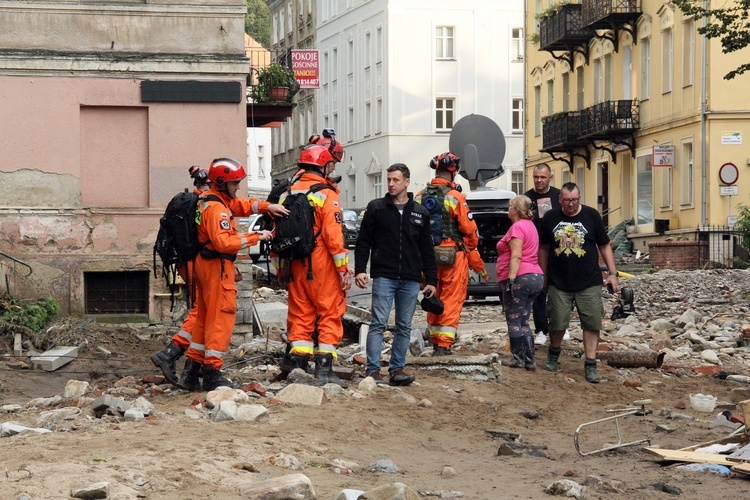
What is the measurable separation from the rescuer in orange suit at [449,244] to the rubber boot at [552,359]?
0.93 m

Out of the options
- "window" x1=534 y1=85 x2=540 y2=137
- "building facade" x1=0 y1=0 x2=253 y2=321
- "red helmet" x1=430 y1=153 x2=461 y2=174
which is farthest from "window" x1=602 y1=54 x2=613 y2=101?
"red helmet" x1=430 y1=153 x2=461 y2=174

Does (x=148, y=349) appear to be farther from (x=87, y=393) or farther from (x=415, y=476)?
(x=415, y=476)

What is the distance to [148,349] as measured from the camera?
1616 centimetres

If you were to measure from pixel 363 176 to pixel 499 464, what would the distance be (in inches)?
2278

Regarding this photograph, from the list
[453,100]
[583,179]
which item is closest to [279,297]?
[583,179]

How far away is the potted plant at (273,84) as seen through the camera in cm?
1962

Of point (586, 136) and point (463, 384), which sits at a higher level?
point (586, 136)

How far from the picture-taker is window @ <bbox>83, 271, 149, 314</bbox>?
55.2 feet

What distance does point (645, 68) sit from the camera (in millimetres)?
41469

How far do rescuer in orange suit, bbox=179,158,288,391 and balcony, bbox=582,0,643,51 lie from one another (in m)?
32.5

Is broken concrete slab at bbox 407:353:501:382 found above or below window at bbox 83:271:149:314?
below

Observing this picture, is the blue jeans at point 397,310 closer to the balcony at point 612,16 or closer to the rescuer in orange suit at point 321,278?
the rescuer in orange suit at point 321,278

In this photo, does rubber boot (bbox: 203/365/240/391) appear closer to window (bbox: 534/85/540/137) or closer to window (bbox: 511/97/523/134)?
window (bbox: 534/85/540/137)

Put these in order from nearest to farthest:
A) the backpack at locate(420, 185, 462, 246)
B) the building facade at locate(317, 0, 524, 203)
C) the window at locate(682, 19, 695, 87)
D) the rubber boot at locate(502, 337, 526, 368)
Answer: the rubber boot at locate(502, 337, 526, 368) → the backpack at locate(420, 185, 462, 246) → the window at locate(682, 19, 695, 87) → the building facade at locate(317, 0, 524, 203)
